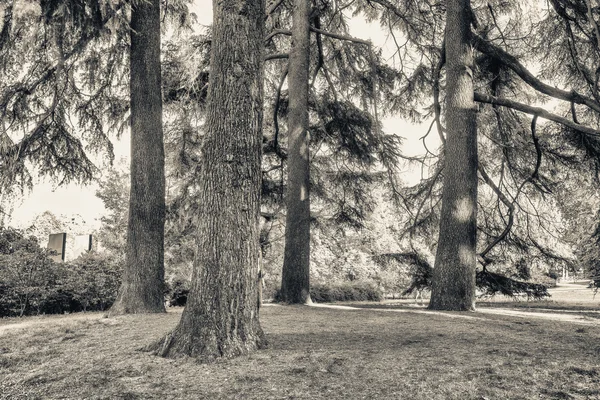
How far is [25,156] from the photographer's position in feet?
33.6

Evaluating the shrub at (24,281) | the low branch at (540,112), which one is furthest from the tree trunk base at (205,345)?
the shrub at (24,281)

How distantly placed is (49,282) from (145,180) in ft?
15.5

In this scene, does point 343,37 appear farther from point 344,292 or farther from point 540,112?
point 344,292

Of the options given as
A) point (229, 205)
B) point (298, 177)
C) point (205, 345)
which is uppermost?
point (298, 177)

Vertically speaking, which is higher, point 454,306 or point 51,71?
point 51,71

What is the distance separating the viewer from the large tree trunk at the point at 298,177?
34.7ft

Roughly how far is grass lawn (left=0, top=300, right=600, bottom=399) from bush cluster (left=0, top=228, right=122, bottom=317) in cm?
530

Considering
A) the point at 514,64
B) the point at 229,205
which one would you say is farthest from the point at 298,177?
the point at 229,205

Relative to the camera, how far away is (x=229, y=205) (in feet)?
15.5

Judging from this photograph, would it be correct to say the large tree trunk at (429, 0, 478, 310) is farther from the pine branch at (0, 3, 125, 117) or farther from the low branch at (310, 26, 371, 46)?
the pine branch at (0, 3, 125, 117)

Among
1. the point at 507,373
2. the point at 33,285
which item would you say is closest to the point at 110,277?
the point at 33,285

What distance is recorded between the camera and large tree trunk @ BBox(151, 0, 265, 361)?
4.57 meters

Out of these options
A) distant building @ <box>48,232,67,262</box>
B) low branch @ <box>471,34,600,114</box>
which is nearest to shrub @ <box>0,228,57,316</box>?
distant building @ <box>48,232,67,262</box>

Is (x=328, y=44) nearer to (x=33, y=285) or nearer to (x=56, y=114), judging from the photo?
(x=56, y=114)
